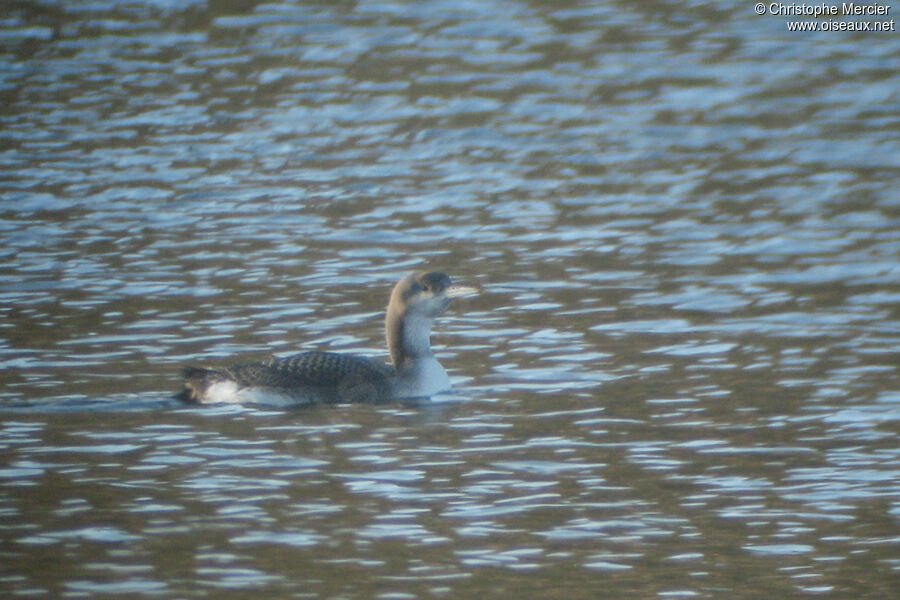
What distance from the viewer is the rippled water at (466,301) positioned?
7.69 metres

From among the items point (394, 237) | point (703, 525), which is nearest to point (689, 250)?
point (394, 237)

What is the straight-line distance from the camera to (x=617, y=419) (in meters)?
9.51

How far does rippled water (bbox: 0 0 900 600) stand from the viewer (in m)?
7.69

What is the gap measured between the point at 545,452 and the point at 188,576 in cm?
239

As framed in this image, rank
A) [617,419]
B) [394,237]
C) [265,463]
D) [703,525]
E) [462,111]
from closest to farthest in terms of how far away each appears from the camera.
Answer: [703,525] → [265,463] → [617,419] → [394,237] → [462,111]

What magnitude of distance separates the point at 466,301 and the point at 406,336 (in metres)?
1.79

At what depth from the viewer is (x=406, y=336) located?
1077 centimetres

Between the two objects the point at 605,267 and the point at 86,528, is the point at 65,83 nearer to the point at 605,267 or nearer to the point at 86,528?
the point at 605,267

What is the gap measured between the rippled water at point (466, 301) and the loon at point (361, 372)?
0.47 feet

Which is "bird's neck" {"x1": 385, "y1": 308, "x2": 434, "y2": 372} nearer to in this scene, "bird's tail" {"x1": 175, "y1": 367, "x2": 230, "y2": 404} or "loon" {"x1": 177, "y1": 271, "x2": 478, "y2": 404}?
"loon" {"x1": 177, "y1": 271, "x2": 478, "y2": 404}

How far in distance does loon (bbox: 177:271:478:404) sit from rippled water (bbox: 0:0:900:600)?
14cm

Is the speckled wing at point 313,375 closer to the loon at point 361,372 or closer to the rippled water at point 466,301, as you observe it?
the loon at point 361,372

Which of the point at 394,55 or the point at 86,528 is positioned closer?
the point at 86,528

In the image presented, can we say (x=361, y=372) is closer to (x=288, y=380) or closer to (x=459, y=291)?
(x=288, y=380)
